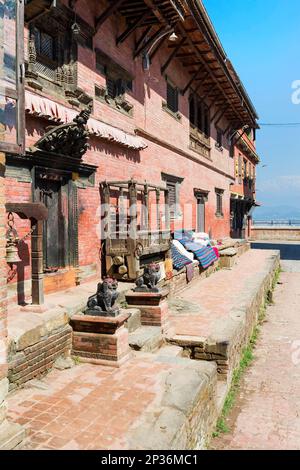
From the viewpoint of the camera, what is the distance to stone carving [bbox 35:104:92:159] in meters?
6.40

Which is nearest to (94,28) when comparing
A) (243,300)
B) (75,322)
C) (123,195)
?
(123,195)

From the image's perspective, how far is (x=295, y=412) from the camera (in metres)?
5.32

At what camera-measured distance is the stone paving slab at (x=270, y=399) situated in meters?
4.64

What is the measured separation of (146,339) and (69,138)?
3715 mm

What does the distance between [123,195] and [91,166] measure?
5.16 ft

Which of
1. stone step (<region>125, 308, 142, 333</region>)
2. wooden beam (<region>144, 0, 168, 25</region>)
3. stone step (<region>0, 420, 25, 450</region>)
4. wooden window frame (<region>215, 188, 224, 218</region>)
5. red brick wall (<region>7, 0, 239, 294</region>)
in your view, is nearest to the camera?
stone step (<region>0, 420, 25, 450</region>)

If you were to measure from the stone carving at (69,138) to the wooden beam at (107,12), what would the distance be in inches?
101

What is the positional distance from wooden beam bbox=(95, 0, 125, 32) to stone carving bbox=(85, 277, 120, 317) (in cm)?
583

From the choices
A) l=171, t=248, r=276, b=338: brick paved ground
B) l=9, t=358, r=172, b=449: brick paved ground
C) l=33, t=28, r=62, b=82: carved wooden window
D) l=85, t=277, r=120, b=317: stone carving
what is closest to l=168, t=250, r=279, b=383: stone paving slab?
l=171, t=248, r=276, b=338: brick paved ground

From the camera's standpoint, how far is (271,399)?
18.9 feet

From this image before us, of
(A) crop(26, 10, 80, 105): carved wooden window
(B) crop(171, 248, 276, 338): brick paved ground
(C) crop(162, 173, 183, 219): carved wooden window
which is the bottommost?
(B) crop(171, 248, 276, 338): brick paved ground

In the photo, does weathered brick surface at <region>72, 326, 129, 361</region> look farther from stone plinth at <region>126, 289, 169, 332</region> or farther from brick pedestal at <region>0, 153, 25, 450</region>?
brick pedestal at <region>0, 153, 25, 450</region>

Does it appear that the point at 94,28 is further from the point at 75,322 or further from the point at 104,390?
the point at 104,390

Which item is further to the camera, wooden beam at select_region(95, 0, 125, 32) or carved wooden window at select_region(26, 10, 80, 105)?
wooden beam at select_region(95, 0, 125, 32)
